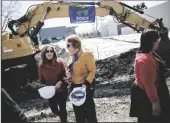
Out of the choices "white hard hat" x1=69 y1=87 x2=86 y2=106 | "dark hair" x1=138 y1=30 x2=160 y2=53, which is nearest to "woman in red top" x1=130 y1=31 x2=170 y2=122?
"dark hair" x1=138 y1=30 x2=160 y2=53

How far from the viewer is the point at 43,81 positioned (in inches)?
201

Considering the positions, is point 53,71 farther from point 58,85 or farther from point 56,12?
point 56,12

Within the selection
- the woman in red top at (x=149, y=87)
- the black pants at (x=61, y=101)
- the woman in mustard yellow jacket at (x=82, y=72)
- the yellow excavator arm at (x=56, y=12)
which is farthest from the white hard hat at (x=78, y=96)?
the yellow excavator arm at (x=56, y=12)

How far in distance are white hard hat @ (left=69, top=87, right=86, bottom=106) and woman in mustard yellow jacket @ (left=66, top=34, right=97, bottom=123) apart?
139mm

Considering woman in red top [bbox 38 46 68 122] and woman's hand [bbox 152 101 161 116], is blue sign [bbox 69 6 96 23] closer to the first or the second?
woman in red top [bbox 38 46 68 122]

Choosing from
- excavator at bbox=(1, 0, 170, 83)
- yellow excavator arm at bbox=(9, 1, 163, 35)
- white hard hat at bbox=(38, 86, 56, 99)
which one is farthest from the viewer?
yellow excavator arm at bbox=(9, 1, 163, 35)

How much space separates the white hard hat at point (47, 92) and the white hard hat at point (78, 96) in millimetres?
689

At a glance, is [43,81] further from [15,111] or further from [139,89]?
[15,111]

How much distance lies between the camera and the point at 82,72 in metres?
4.30

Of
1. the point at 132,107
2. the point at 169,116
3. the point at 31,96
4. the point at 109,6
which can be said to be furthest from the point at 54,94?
the point at 109,6

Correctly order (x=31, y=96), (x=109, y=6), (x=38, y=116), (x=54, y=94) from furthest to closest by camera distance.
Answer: (x=109, y=6) → (x=31, y=96) → (x=38, y=116) → (x=54, y=94)

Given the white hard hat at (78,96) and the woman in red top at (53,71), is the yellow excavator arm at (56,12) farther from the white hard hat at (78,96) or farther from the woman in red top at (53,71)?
the white hard hat at (78,96)

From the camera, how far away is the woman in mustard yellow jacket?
4.23 m

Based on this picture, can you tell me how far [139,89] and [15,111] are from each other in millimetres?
1558
